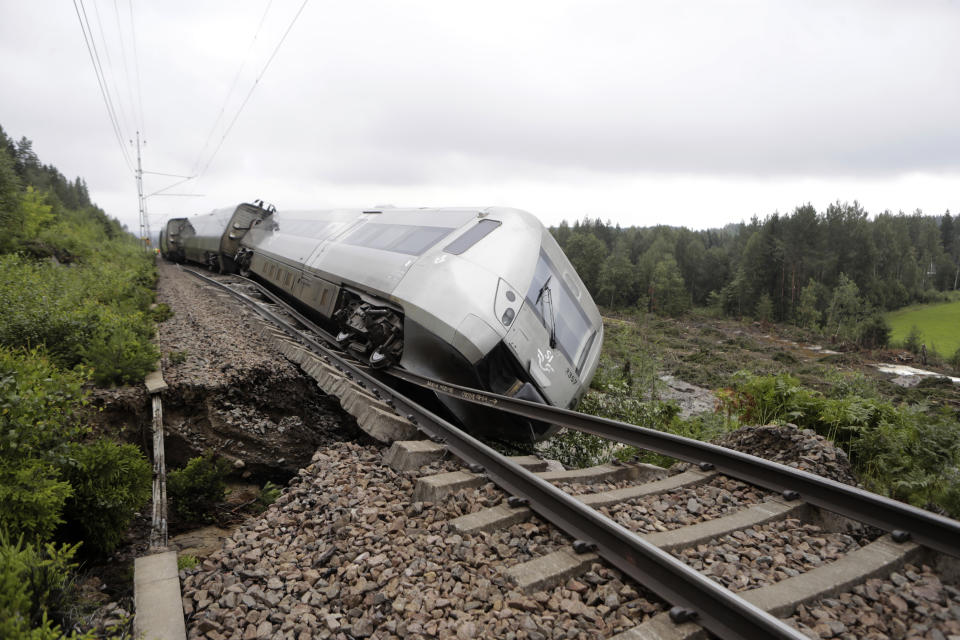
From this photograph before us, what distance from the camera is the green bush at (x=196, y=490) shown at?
439cm

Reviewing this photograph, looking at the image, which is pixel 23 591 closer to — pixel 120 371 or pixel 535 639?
pixel 535 639

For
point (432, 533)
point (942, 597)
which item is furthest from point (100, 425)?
point (942, 597)

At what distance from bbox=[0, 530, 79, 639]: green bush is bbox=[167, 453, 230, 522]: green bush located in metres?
1.65

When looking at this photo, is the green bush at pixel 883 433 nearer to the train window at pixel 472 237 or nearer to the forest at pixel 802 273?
the train window at pixel 472 237

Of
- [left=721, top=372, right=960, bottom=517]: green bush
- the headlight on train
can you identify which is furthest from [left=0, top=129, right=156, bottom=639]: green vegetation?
[left=721, top=372, right=960, bottom=517]: green bush

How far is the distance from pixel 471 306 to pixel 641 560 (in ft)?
11.7

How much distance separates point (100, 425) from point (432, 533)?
13.4ft

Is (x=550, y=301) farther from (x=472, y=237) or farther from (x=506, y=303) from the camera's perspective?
(x=472, y=237)

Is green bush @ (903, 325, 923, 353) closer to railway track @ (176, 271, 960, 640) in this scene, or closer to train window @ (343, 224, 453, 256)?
train window @ (343, 224, 453, 256)

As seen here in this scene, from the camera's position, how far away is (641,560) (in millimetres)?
2598

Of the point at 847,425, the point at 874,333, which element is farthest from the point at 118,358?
the point at 874,333

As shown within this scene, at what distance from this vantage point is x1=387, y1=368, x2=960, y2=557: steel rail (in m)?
2.66

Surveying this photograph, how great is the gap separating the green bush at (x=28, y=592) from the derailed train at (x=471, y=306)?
380cm

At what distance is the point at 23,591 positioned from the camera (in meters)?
2.24
